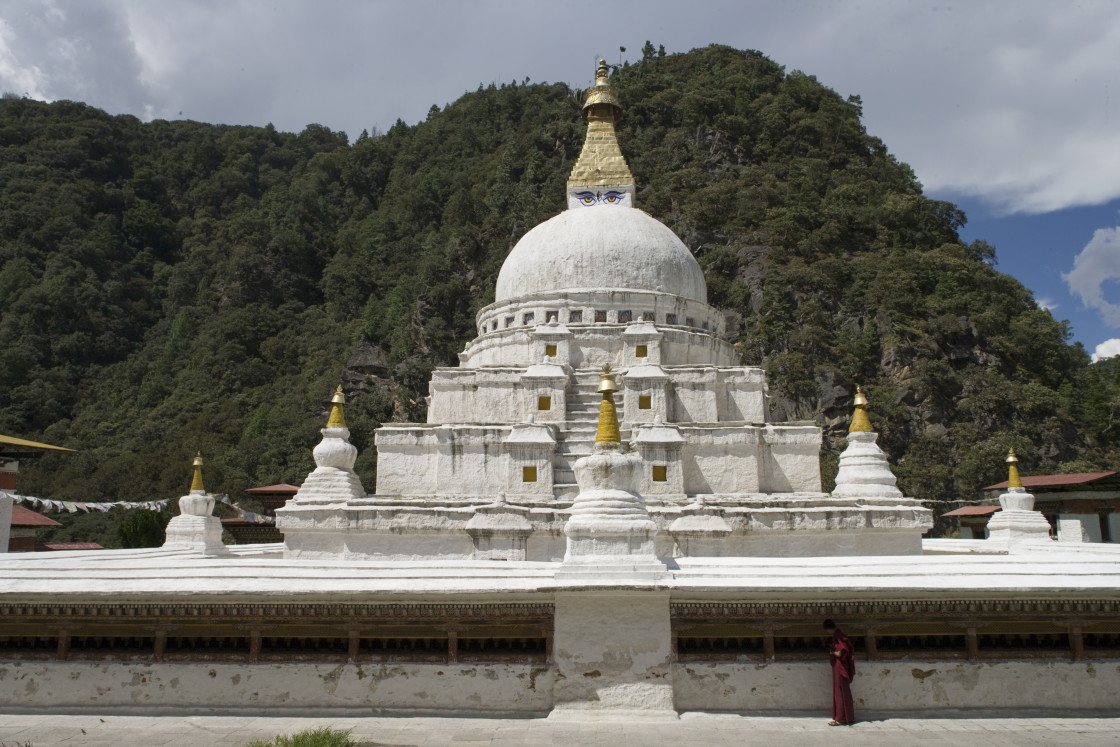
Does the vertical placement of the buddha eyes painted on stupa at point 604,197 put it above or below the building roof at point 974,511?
above

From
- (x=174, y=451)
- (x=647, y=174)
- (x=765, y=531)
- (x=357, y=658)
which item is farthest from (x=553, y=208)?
(x=357, y=658)

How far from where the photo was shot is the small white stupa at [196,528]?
16688 mm

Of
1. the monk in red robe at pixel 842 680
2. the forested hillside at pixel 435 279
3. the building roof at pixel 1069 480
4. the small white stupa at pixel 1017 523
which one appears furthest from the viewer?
the forested hillside at pixel 435 279

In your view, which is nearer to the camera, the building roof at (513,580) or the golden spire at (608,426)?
the building roof at (513,580)

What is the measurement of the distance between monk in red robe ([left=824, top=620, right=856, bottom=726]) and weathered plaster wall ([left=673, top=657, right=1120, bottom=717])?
12.2 inches

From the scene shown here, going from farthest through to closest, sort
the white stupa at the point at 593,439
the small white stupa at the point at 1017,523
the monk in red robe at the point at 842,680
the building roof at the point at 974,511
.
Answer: the building roof at the point at 974,511 → the small white stupa at the point at 1017,523 → the white stupa at the point at 593,439 → the monk in red robe at the point at 842,680

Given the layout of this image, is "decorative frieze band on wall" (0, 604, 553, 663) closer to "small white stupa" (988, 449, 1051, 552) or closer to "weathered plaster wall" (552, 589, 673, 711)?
"weathered plaster wall" (552, 589, 673, 711)

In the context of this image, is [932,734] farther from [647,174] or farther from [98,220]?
[98,220]

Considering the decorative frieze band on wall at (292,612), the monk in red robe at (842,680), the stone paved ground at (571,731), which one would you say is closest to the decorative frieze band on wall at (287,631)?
the decorative frieze band on wall at (292,612)

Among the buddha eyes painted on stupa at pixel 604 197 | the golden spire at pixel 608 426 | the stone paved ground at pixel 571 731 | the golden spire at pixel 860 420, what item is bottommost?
the stone paved ground at pixel 571 731

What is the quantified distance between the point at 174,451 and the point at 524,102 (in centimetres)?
4668

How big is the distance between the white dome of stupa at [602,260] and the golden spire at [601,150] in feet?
10.6

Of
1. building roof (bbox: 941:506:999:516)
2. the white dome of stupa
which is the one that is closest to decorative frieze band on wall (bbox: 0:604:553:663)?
the white dome of stupa

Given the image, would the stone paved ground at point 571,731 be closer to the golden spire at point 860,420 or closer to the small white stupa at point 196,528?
the small white stupa at point 196,528
